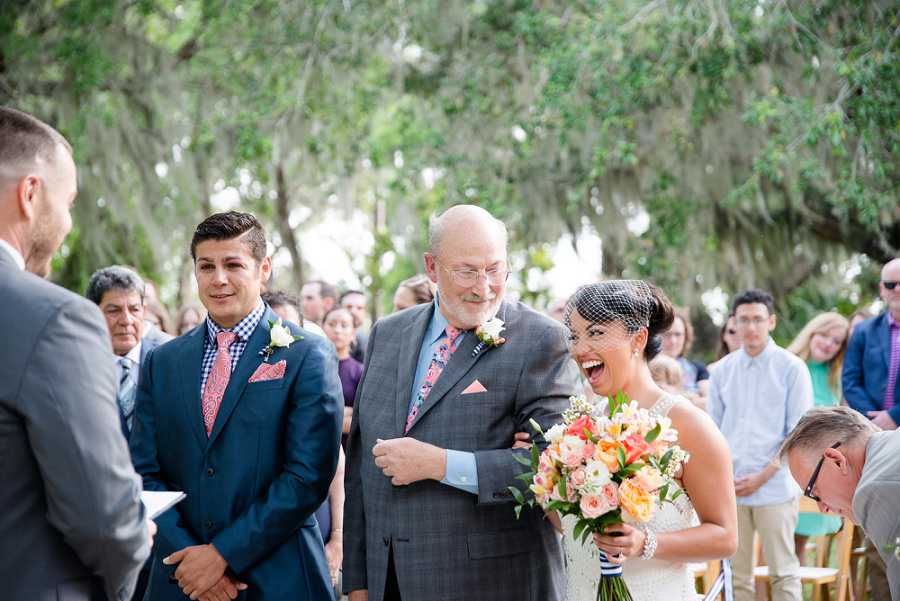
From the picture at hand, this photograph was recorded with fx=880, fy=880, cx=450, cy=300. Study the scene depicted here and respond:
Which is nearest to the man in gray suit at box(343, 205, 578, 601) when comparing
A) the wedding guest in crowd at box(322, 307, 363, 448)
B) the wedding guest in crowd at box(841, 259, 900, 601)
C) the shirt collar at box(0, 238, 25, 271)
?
the shirt collar at box(0, 238, 25, 271)

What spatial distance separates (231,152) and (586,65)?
193 inches

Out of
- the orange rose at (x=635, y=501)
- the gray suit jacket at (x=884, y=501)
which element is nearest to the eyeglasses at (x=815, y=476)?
the gray suit jacket at (x=884, y=501)

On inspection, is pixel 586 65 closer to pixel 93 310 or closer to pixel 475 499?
pixel 475 499

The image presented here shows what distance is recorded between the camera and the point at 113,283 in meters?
4.30

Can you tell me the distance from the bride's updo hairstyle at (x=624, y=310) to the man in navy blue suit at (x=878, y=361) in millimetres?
3222

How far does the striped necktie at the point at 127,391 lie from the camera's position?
3990mm

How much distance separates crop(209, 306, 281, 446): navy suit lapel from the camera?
2.99 metres

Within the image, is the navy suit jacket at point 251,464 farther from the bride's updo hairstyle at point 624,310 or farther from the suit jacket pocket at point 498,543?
the bride's updo hairstyle at point 624,310

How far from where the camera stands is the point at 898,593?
226cm

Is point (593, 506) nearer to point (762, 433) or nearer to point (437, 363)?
point (437, 363)

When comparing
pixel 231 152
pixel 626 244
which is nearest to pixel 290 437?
pixel 626 244

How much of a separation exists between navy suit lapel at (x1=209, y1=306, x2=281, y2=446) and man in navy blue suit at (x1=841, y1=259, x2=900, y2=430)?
164 inches

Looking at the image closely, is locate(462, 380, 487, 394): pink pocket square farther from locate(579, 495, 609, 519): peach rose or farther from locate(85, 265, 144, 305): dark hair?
locate(85, 265, 144, 305): dark hair

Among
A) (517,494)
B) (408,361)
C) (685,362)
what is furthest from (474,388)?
(685,362)
